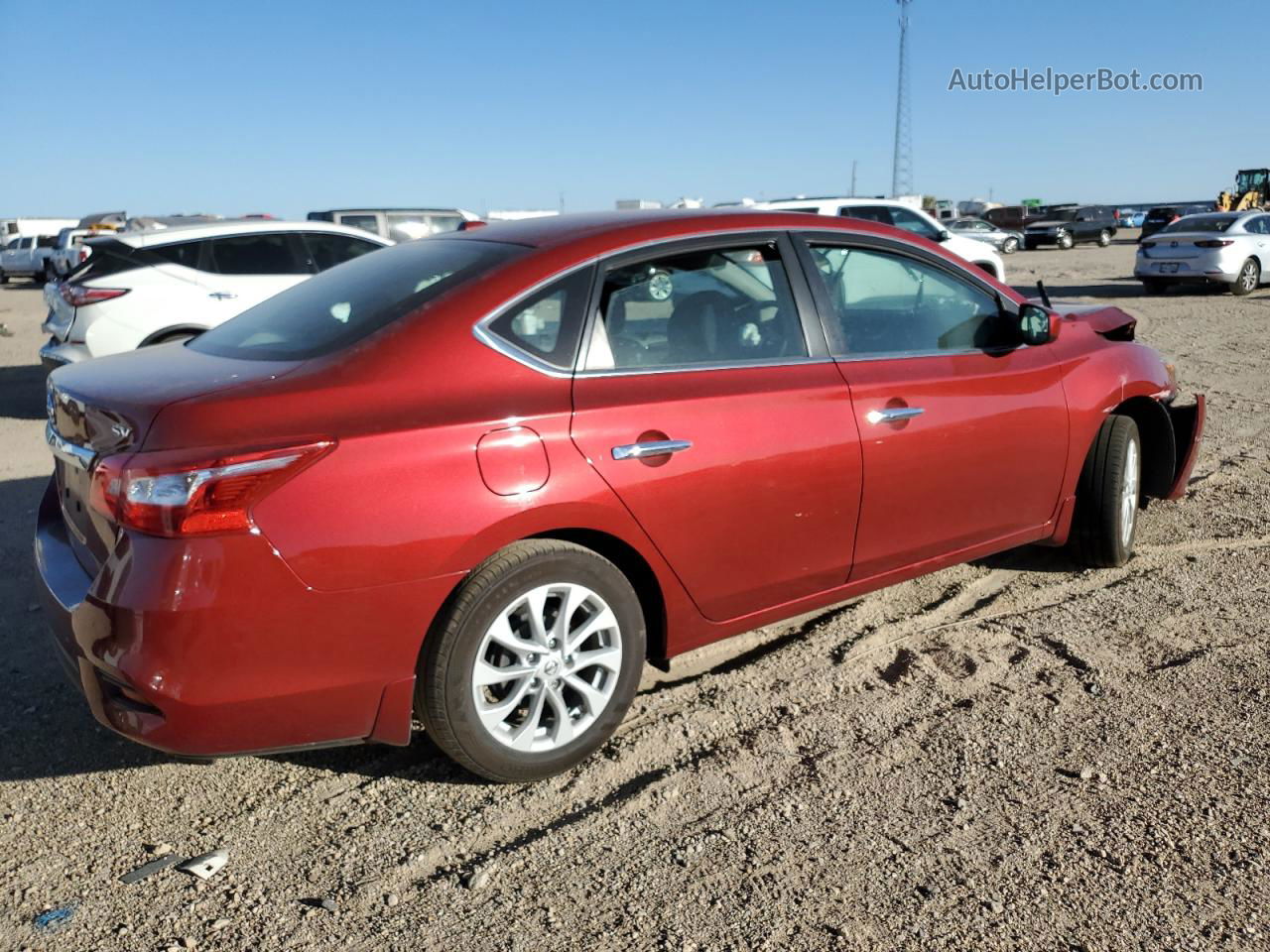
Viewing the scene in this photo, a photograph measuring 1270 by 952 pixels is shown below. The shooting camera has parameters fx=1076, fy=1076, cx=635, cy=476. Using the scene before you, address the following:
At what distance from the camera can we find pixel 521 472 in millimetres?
2889

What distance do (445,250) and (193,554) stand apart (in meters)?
1.45

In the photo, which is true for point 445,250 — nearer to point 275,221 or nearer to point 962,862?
point 962,862

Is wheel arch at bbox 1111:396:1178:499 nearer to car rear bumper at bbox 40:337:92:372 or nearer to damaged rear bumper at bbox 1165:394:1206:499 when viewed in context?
damaged rear bumper at bbox 1165:394:1206:499

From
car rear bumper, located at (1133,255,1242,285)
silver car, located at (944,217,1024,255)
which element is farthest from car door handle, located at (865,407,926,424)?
silver car, located at (944,217,1024,255)

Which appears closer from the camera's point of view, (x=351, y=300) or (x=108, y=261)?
(x=351, y=300)

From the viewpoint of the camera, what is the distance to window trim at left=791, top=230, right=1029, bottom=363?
3.70 metres

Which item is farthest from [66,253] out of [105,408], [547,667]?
[547,667]

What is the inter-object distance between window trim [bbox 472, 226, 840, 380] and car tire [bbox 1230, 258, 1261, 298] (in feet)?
57.9

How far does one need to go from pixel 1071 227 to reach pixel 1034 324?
4482 cm

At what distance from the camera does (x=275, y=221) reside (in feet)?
33.5

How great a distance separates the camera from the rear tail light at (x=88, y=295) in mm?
8852

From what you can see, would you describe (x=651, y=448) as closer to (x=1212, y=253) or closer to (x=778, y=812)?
(x=778, y=812)

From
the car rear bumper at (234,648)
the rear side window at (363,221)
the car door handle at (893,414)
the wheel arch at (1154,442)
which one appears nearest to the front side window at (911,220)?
the rear side window at (363,221)

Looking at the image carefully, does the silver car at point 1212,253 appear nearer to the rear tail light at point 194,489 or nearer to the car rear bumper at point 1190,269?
the car rear bumper at point 1190,269
